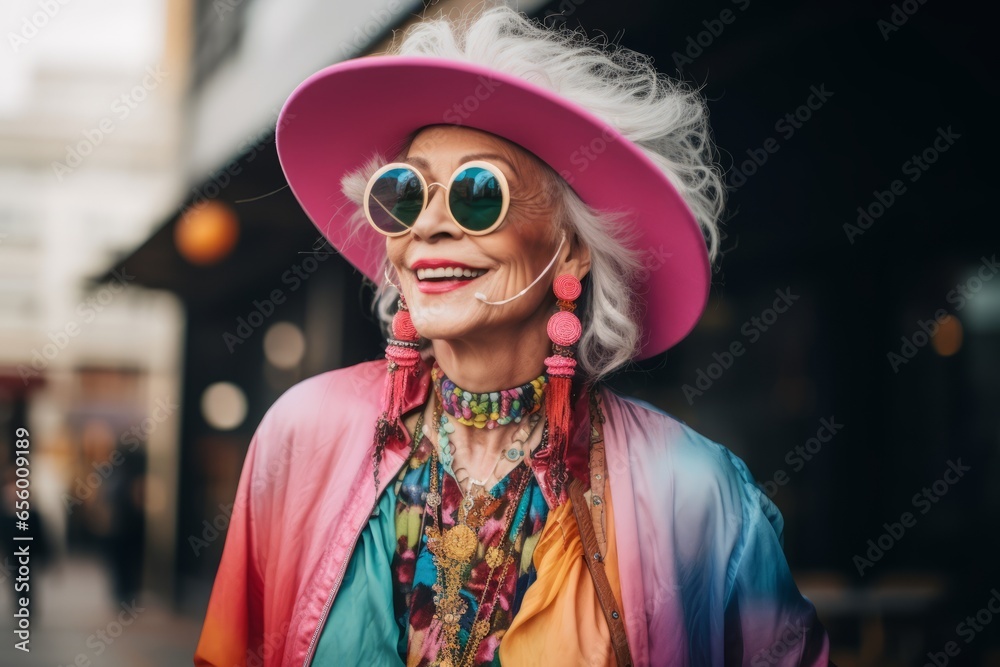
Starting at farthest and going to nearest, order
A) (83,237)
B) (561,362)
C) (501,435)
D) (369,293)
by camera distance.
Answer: (369,293), (83,237), (501,435), (561,362)

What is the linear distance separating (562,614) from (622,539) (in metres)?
0.22

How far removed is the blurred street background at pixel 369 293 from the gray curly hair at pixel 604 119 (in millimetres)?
732

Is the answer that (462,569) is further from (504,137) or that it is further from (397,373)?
(504,137)

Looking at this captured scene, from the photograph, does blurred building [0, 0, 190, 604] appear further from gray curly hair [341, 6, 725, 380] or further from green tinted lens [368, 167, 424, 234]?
green tinted lens [368, 167, 424, 234]

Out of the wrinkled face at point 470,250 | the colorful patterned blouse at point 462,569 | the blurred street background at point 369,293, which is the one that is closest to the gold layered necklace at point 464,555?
the colorful patterned blouse at point 462,569

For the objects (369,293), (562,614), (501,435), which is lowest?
(369,293)

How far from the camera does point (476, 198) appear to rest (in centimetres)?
181

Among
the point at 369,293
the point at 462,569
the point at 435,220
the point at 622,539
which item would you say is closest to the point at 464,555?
the point at 462,569

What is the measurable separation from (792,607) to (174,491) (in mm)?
2675

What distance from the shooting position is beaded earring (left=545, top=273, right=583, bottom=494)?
1920mm

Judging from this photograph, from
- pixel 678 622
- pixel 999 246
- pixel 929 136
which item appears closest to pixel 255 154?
pixel 678 622

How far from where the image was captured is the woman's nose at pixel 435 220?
72.6 inches

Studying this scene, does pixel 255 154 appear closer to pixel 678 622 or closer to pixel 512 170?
pixel 512 170

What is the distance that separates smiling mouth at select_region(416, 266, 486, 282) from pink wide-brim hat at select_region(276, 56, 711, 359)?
32cm
